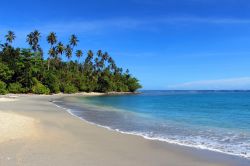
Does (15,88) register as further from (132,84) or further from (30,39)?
(132,84)

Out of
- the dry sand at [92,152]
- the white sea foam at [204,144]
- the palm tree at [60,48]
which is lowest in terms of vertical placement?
the white sea foam at [204,144]

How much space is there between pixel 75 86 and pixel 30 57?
102ft

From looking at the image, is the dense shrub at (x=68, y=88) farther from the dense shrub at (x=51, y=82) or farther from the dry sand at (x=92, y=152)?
the dry sand at (x=92, y=152)

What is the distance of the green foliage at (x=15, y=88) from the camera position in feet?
242

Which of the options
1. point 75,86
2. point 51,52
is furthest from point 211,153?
point 75,86

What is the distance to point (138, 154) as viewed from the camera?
10.7 meters

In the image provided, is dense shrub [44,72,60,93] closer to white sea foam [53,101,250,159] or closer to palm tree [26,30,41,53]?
palm tree [26,30,41,53]

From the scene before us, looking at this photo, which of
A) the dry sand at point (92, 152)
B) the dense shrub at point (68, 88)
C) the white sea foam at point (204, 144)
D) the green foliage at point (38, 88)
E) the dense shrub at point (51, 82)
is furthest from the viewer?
the dense shrub at point (68, 88)

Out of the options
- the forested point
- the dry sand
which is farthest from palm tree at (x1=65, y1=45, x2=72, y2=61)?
the dry sand

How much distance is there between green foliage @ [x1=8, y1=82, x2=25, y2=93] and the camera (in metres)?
73.6

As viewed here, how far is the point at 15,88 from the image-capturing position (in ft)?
244

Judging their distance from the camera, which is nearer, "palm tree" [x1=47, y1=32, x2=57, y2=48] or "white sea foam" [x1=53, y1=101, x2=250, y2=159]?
"white sea foam" [x1=53, y1=101, x2=250, y2=159]

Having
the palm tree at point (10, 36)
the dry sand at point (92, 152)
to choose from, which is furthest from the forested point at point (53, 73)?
the dry sand at point (92, 152)

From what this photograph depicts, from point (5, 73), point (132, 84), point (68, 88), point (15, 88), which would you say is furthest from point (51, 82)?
point (132, 84)
